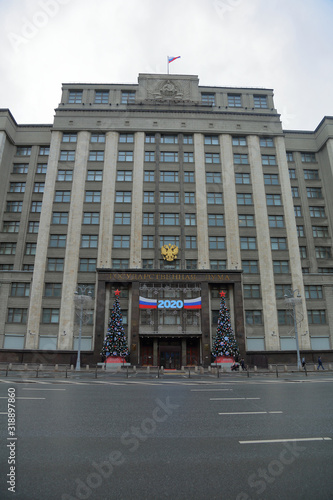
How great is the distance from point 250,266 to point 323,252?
1418 centimetres

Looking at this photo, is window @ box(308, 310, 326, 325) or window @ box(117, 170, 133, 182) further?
window @ box(117, 170, 133, 182)

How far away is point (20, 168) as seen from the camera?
2024 inches

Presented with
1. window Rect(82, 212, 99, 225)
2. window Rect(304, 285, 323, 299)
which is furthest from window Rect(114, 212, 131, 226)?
window Rect(304, 285, 323, 299)

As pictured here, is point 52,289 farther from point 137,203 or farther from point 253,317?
point 253,317

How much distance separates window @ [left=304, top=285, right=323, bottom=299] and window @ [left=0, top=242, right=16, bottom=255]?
4453 centimetres

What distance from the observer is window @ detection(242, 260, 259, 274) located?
44.0 meters

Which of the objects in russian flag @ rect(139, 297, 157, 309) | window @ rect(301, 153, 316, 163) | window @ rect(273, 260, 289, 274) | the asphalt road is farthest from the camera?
window @ rect(301, 153, 316, 163)

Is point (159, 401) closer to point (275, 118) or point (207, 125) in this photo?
point (207, 125)

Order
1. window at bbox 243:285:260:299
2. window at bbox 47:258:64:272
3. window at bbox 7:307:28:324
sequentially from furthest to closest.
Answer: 1. window at bbox 47:258:64:272
2. window at bbox 243:285:260:299
3. window at bbox 7:307:28:324

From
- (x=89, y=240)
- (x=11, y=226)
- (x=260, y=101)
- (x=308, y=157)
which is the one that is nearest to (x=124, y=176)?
(x=89, y=240)

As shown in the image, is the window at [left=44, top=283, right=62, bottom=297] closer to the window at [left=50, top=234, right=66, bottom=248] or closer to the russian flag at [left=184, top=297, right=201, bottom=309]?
the window at [left=50, top=234, right=66, bottom=248]

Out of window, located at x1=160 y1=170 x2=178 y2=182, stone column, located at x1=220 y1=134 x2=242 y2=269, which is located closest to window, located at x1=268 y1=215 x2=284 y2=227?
stone column, located at x1=220 y1=134 x2=242 y2=269

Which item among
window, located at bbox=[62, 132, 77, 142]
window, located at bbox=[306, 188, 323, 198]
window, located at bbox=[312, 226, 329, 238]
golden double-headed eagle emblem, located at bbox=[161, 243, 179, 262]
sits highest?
window, located at bbox=[62, 132, 77, 142]

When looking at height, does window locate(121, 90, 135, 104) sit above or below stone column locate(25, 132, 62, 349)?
above
